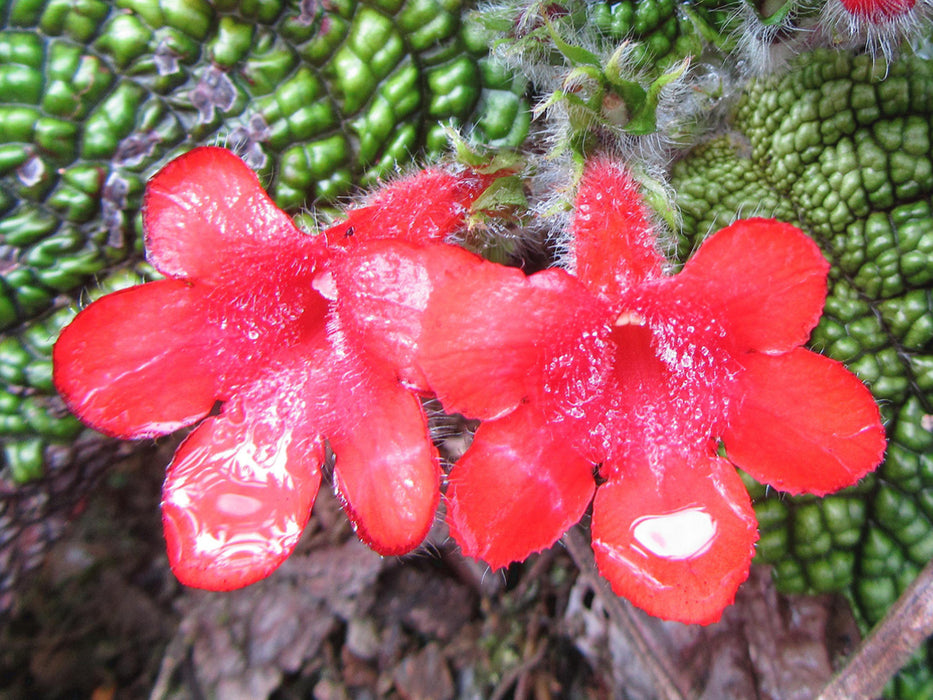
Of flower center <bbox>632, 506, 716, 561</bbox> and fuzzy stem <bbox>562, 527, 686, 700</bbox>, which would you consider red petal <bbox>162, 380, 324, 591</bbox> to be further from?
fuzzy stem <bbox>562, 527, 686, 700</bbox>

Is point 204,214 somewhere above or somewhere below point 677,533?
above

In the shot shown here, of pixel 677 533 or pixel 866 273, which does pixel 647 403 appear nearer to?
pixel 677 533

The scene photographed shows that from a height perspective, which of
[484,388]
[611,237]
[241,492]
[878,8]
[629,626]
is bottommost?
[629,626]

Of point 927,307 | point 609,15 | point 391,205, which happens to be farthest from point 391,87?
point 927,307

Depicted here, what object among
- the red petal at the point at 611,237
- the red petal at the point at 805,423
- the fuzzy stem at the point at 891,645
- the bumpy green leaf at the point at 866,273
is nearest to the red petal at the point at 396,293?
the red petal at the point at 611,237

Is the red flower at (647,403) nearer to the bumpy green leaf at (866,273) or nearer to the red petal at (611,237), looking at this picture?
the red petal at (611,237)

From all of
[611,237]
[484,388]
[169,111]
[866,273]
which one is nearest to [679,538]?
[484,388]
